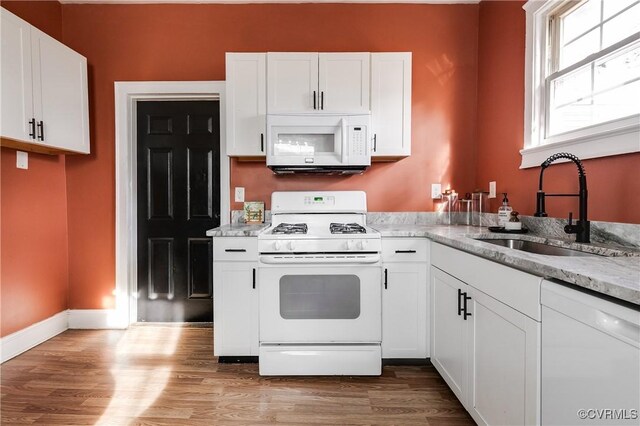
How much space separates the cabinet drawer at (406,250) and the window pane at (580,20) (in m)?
1.49

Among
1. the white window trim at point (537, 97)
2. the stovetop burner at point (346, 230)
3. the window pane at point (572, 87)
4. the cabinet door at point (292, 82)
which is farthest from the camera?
the cabinet door at point (292, 82)

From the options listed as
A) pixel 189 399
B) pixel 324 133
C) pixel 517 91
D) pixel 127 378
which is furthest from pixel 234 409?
pixel 517 91

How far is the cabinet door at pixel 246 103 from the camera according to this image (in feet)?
7.73

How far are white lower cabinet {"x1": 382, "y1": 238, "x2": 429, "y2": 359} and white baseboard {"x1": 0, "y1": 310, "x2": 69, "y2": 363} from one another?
8.69 ft

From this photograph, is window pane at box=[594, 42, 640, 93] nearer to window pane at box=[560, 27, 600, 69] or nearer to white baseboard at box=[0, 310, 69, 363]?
window pane at box=[560, 27, 600, 69]

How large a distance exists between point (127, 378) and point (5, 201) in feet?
5.10

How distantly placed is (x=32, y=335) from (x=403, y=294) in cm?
283

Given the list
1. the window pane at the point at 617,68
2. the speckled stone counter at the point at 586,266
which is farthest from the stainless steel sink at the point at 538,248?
the window pane at the point at 617,68

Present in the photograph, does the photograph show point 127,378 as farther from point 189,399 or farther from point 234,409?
point 234,409

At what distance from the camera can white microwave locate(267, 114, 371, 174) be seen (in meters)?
2.26

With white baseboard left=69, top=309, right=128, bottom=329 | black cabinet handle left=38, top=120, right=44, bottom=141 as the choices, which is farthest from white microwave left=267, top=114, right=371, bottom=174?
white baseboard left=69, top=309, right=128, bottom=329

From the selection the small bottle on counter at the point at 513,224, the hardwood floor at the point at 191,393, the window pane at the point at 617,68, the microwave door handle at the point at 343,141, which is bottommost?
the hardwood floor at the point at 191,393

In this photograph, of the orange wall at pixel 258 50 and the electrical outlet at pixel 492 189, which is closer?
the electrical outlet at pixel 492 189

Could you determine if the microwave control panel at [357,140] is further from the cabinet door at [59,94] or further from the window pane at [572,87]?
the cabinet door at [59,94]
